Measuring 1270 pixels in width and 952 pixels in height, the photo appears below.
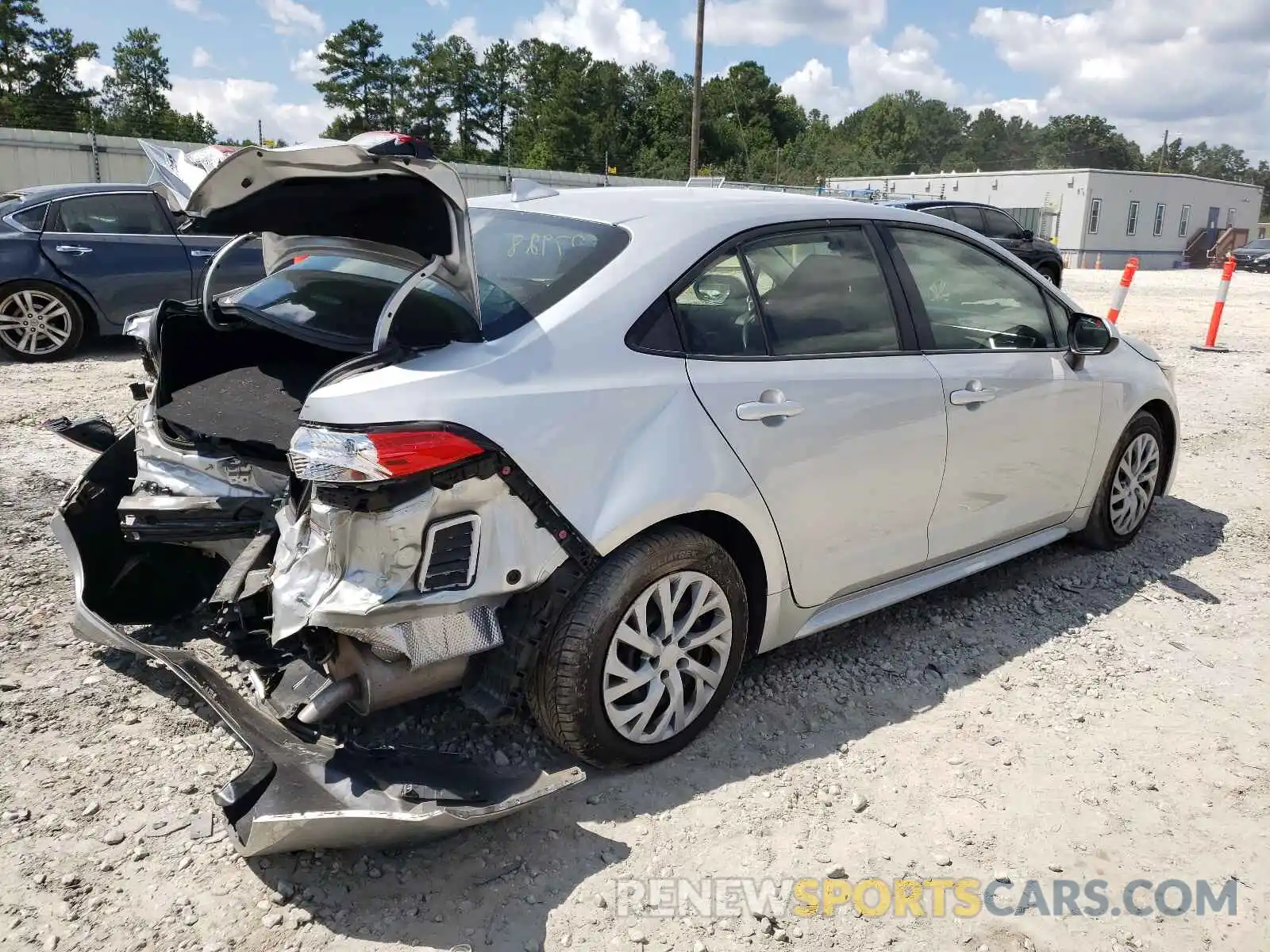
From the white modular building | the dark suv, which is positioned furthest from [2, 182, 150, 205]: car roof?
the white modular building

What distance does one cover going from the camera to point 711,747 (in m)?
3.12

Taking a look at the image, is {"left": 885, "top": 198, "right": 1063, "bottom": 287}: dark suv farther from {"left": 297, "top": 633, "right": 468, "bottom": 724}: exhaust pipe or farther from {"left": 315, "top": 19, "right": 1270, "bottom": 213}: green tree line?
{"left": 315, "top": 19, "right": 1270, "bottom": 213}: green tree line

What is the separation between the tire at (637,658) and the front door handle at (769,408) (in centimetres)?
40

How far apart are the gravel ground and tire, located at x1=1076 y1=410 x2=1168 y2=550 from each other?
36 centimetres

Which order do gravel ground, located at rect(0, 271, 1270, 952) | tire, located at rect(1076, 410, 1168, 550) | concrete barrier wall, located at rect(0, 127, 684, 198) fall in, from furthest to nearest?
1. concrete barrier wall, located at rect(0, 127, 684, 198)
2. tire, located at rect(1076, 410, 1168, 550)
3. gravel ground, located at rect(0, 271, 1270, 952)

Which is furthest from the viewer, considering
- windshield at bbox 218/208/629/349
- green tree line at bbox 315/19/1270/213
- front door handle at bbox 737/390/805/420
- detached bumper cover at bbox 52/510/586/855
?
green tree line at bbox 315/19/1270/213

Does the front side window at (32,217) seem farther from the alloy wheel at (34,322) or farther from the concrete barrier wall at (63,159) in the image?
the concrete barrier wall at (63,159)

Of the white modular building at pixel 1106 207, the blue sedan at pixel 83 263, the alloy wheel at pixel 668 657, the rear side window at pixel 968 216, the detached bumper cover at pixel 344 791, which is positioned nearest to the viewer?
the detached bumper cover at pixel 344 791

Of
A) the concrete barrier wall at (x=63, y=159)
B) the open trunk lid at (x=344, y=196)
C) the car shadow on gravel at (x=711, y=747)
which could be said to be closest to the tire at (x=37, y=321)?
the car shadow on gravel at (x=711, y=747)

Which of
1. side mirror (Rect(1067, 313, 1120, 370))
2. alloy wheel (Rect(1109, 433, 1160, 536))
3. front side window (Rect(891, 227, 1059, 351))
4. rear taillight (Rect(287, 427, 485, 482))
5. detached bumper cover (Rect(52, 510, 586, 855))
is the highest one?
front side window (Rect(891, 227, 1059, 351))

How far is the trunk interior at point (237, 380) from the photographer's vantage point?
319 cm

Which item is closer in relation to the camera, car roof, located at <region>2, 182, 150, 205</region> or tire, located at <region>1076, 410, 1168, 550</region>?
tire, located at <region>1076, 410, 1168, 550</region>

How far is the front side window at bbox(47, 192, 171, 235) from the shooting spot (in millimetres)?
8555

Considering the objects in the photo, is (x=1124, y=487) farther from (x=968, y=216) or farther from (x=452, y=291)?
(x=968, y=216)
